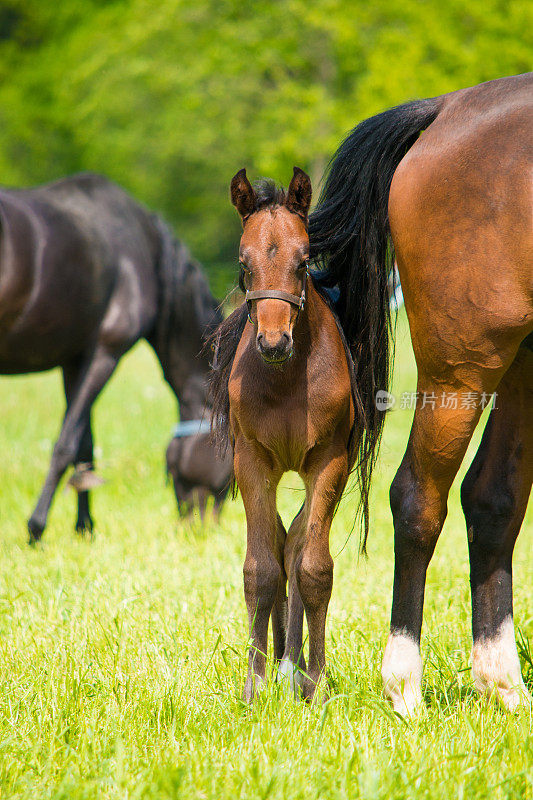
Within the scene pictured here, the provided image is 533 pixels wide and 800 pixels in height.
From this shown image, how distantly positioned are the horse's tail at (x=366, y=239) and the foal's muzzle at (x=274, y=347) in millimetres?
518

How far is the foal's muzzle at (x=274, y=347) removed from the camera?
7.73ft

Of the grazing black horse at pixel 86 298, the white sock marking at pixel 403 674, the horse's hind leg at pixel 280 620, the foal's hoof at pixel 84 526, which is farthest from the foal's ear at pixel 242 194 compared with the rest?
the foal's hoof at pixel 84 526

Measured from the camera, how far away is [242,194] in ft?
8.53

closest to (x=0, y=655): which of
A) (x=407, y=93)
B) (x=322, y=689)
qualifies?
(x=322, y=689)

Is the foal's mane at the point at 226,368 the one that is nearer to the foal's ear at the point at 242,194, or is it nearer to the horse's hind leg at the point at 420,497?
the horse's hind leg at the point at 420,497

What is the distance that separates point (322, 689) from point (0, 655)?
4.23 feet

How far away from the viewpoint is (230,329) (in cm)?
297

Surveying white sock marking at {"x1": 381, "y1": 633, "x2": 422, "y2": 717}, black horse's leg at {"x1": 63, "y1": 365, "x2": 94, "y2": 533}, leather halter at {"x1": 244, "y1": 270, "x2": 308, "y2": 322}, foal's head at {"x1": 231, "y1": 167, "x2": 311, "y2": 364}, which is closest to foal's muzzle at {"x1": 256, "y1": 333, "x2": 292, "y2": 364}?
foal's head at {"x1": 231, "y1": 167, "x2": 311, "y2": 364}

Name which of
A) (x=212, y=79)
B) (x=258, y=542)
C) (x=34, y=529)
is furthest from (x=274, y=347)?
(x=212, y=79)

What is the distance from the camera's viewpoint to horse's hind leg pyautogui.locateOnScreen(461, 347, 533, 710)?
279 cm

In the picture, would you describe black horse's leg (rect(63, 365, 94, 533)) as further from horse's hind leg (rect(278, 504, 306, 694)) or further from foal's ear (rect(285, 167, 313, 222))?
foal's ear (rect(285, 167, 313, 222))

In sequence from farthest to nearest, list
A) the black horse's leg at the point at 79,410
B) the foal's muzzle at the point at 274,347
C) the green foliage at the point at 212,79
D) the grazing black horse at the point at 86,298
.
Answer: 1. the green foliage at the point at 212,79
2. the black horse's leg at the point at 79,410
3. the grazing black horse at the point at 86,298
4. the foal's muzzle at the point at 274,347

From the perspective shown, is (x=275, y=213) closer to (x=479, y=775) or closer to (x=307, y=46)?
(x=479, y=775)

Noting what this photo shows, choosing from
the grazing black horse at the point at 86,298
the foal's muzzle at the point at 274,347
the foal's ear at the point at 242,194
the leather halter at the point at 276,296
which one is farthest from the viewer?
the grazing black horse at the point at 86,298
